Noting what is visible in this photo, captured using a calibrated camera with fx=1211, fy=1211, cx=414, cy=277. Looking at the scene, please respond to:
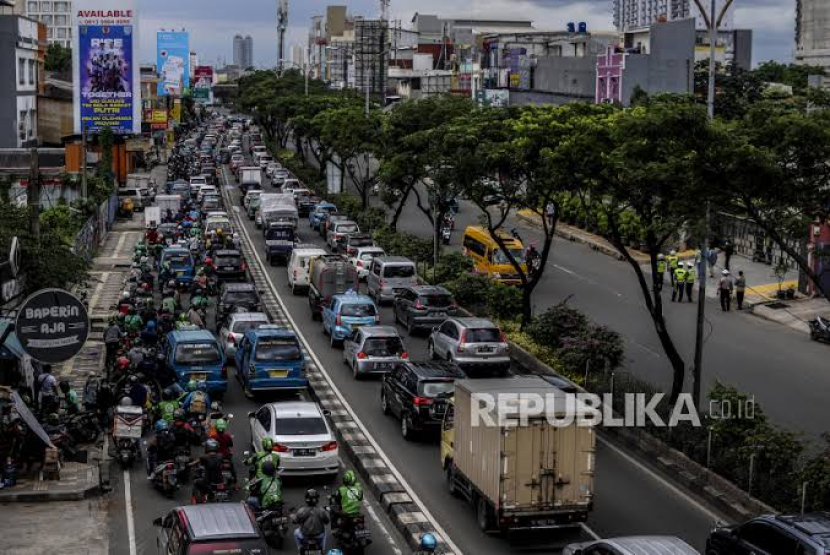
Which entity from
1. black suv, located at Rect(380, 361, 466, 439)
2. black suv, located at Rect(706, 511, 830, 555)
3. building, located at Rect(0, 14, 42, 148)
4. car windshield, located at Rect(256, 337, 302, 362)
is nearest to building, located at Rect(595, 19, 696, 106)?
building, located at Rect(0, 14, 42, 148)

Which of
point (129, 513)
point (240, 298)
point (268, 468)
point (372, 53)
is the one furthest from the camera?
point (372, 53)

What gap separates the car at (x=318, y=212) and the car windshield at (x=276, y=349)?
37.0m

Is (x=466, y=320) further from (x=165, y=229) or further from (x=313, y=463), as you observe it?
(x=165, y=229)

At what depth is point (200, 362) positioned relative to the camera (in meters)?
28.9

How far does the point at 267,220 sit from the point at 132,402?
117ft

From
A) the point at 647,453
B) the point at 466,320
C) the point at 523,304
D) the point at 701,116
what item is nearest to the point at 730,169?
the point at 701,116

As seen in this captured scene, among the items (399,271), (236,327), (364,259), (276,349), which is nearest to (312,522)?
(276,349)

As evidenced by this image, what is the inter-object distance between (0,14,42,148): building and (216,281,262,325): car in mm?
36868

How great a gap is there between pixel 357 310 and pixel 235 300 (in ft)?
15.2

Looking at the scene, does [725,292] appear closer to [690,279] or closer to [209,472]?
[690,279]

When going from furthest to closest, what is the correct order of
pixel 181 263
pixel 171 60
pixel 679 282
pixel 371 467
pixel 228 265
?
pixel 171 60
pixel 228 265
pixel 181 263
pixel 679 282
pixel 371 467

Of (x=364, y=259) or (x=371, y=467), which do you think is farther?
(x=364, y=259)

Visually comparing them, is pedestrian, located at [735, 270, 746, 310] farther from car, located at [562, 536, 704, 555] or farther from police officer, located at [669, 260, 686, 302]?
car, located at [562, 536, 704, 555]

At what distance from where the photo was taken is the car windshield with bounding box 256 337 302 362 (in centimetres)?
2900
